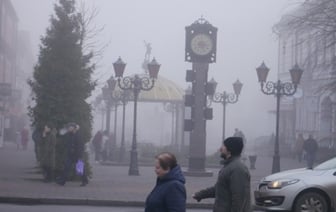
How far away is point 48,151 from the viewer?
21219 millimetres

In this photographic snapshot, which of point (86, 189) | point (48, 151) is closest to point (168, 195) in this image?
point (86, 189)

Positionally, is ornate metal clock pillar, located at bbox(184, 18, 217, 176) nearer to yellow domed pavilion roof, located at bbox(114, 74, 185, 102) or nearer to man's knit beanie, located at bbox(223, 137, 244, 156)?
yellow domed pavilion roof, located at bbox(114, 74, 185, 102)

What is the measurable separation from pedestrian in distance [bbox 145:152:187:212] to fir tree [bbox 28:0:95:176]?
1544cm

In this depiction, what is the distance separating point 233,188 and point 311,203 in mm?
6905

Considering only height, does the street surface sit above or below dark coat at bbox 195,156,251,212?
below

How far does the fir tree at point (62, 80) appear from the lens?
22.3m

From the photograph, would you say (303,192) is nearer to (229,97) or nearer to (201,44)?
(201,44)

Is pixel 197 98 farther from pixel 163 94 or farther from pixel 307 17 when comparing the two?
pixel 163 94

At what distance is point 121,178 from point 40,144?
3450 millimetres

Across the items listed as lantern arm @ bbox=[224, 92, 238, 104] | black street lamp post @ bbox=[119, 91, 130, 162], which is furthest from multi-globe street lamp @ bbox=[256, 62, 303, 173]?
lantern arm @ bbox=[224, 92, 238, 104]

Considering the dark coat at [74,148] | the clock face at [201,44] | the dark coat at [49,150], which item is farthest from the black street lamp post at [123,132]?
the dark coat at [74,148]

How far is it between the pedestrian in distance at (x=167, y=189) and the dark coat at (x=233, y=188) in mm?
1302

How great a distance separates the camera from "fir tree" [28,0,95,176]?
22.3 metres

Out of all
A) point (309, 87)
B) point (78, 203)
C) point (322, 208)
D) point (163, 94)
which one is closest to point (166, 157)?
point (322, 208)
